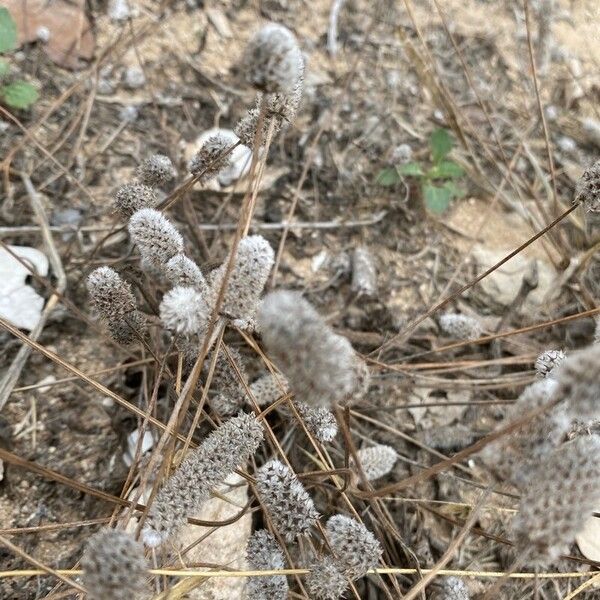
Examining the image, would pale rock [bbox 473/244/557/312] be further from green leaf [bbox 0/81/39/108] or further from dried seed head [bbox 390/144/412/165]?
green leaf [bbox 0/81/39/108]

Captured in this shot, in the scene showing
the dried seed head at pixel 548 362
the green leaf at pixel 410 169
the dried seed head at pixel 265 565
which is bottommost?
the dried seed head at pixel 265 565

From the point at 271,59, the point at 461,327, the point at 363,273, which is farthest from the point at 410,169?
the point at 271,59

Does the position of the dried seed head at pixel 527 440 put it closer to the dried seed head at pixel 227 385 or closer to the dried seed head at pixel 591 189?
the dried seed head at pixel 591 189

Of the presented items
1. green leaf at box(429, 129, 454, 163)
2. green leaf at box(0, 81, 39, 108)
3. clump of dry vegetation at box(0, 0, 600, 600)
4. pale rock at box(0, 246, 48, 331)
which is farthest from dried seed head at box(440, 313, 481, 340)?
green leaf at box(0, 81, 39, 108)

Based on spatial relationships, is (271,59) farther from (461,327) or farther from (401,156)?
(401,156)

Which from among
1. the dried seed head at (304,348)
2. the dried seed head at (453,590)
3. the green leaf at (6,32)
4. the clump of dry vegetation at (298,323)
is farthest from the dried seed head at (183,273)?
the green leaf at (6,32)
